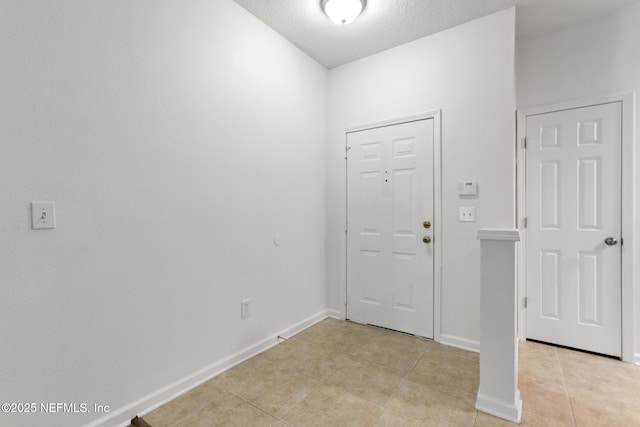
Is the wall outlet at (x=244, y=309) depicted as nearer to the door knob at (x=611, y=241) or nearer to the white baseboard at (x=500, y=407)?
the white baseboard at (x=500, y=407)

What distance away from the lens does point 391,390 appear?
1.93 metres

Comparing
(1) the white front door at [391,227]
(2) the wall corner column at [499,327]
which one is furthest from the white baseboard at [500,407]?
(1) the white front door at [391,227]

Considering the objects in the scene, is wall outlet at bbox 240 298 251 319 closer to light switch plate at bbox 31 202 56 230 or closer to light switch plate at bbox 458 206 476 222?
light switch plate at bbox 31 202 56 230

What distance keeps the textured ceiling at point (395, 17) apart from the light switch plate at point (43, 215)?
196 cm

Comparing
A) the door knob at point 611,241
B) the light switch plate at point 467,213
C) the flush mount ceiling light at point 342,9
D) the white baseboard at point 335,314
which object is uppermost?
the flush mount ceiling light at point 342,9

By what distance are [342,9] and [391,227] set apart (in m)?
1.93

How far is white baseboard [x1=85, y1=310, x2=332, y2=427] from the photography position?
1.59 m

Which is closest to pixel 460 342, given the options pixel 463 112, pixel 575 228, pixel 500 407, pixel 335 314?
pixel 500 407

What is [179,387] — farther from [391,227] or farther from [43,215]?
[391,227]

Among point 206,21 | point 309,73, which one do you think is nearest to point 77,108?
point 206,21

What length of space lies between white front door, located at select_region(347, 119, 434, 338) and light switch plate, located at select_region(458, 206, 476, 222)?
→ 9.7 inches

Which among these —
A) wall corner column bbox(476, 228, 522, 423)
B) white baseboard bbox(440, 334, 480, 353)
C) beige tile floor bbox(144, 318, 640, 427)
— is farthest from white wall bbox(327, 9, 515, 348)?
wall corner column bbox(476, 228, 522, 423)

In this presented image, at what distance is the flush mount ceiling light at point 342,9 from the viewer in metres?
2.17

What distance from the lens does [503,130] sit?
2.37 m
